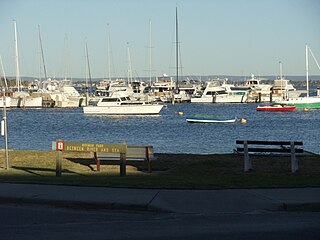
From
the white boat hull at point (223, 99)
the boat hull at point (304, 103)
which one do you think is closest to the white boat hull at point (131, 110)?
the boat hull at point (304, 103)

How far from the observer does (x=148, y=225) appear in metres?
10.7

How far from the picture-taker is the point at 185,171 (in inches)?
742

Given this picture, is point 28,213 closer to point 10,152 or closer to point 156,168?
point 156,168

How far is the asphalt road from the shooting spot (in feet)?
32.3

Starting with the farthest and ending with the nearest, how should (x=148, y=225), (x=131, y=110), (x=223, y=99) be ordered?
1. (x=223, y=99)
2. (x=131, y=110)
3. (x=148, y=225)

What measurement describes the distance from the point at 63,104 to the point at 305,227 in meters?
105

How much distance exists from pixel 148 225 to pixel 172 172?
8.14m

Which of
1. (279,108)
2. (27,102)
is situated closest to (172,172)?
(279,108)

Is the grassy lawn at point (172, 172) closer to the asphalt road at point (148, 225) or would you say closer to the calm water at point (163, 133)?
the asphalt road at point (148, 225)

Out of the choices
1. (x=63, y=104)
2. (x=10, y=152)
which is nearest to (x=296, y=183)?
(x=10, y=152)

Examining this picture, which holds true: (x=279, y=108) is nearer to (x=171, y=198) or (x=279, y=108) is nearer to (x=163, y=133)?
(x=163, y=133)

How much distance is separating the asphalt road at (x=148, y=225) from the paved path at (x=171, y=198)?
0.21 metres

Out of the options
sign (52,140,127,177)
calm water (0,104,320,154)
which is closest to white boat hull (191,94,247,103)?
calm water (0,104,320,154)

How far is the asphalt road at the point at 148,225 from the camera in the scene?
9.84 meters
